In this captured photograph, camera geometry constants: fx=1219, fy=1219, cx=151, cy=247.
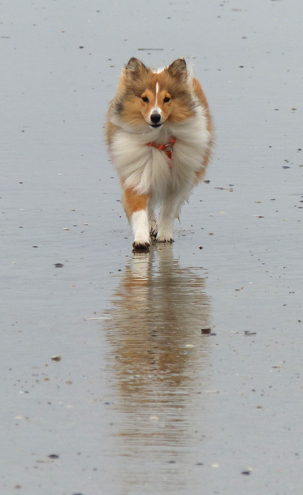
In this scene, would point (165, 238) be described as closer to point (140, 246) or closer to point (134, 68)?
point (140, 246)

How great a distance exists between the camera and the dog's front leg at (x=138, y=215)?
9773 millimetres

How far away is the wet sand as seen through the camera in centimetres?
513

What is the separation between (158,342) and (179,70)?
3.66m

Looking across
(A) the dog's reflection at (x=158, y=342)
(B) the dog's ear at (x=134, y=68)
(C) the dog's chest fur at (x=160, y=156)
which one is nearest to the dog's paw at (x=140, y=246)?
(A) the dog's reflection at (x=158, y=342)

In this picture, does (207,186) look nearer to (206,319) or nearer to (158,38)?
(206,319)

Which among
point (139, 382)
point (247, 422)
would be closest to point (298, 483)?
point (247, 422)

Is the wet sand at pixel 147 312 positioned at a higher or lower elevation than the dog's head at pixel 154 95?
lower

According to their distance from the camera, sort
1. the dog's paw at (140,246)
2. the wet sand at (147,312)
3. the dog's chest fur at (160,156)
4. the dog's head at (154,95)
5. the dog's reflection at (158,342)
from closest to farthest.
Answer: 1. the wet sand at (147,312)
2. the dog's reflection at (158,342)
3. the dog's paw at (140,246)
4. the dog's head at (154,95)
5. the dog's chest fur at (160,156)

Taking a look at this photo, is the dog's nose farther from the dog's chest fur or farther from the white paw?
the white paw

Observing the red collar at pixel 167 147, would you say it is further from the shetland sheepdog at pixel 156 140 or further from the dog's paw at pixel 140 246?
the dog's paw at pixel 140 246

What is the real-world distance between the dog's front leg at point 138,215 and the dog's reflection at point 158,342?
0.27m

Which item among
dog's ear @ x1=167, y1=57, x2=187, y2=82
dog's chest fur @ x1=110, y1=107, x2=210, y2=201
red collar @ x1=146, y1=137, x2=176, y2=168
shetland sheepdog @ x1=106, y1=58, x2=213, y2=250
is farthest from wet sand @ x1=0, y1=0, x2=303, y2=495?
dog's ear @ x1=167, y1=57, x2=187, y2=82

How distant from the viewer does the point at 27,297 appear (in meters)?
8.06

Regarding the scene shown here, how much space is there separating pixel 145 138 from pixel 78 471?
5.50 meters
